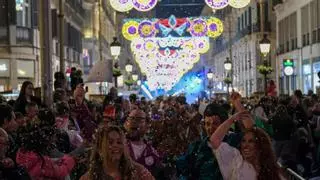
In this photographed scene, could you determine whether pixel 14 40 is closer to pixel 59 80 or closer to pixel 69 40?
pixel 69 40

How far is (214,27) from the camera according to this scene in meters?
40.1

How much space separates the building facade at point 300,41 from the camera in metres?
38.8

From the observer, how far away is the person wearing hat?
670cm

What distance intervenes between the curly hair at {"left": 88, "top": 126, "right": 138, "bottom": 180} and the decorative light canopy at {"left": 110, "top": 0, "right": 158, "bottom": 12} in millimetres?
22292

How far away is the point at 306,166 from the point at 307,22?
30164mm

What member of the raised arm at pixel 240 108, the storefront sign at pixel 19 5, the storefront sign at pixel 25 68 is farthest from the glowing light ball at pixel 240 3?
the raised arm at pixel 240 108

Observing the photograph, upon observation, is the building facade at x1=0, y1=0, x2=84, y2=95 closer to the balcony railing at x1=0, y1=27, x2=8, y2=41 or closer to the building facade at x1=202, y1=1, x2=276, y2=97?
the balcony railing at x1=0, y1=27, x2=8, y2=41

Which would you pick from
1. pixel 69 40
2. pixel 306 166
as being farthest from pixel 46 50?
pixel 69 40

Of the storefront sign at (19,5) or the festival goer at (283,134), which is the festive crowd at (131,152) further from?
the storefront sign at (19,5)

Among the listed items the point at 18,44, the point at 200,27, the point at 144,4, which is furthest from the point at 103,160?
the point at 200,27

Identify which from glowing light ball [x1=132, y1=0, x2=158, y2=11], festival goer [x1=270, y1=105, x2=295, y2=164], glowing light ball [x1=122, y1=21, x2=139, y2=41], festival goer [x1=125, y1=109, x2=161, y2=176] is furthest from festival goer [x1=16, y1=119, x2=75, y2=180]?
glowing light ball [x1=122, y1=21, x2=139, y2=41]

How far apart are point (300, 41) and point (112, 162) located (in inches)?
1533

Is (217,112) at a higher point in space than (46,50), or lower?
lower

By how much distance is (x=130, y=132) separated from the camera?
25.6 ft
